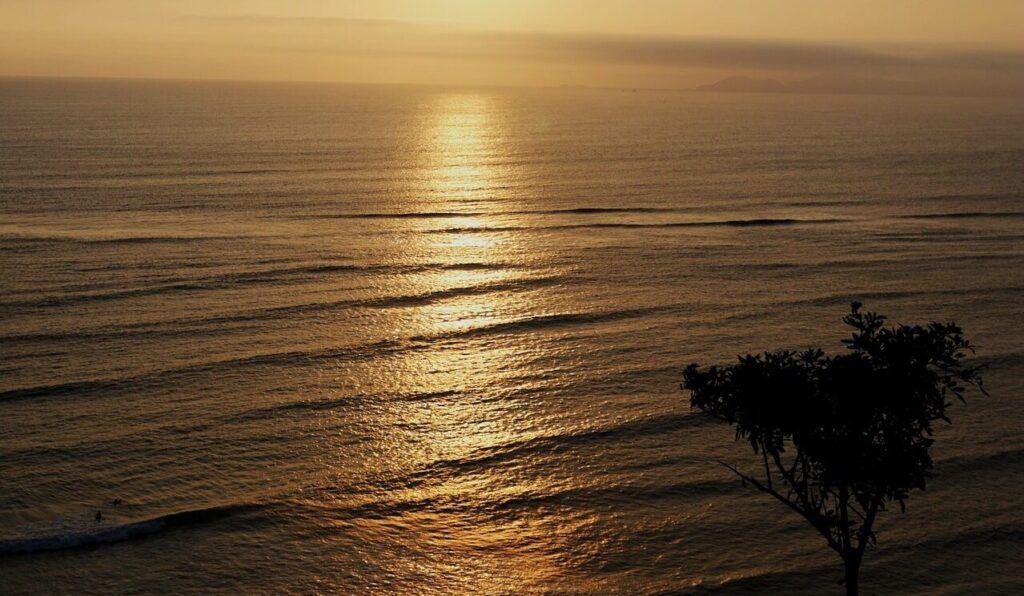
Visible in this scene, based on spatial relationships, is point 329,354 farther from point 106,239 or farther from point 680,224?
point 680,224

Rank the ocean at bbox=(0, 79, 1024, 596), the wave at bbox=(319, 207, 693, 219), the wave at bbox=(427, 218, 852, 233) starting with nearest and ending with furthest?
the ocean at bbox=(0, 79, 1024, 596), the wave at bbox=(427, 218, 852, 233), the wave at bbox=(319, 207, 693, 219)

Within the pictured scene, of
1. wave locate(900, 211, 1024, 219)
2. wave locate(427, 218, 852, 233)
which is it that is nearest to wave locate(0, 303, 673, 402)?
wave locate(427, 218, 852, 233)

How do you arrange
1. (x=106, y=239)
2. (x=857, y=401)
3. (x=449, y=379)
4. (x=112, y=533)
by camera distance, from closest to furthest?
(x=857, y=401), (x=112, y=533), (x=449, y=379), (x=106, y=239)

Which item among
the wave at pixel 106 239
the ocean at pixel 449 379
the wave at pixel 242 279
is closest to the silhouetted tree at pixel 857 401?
the ocean at pixel 449 379

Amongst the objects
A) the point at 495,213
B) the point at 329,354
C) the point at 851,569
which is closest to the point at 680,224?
the point at 495,213

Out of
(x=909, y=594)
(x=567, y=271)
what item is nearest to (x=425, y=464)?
(x=909, y=594)

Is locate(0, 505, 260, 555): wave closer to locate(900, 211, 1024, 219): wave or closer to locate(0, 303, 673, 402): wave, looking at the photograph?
locate(0, 303, 673, 402): wave

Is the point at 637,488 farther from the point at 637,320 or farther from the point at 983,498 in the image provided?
the point at 637,320
